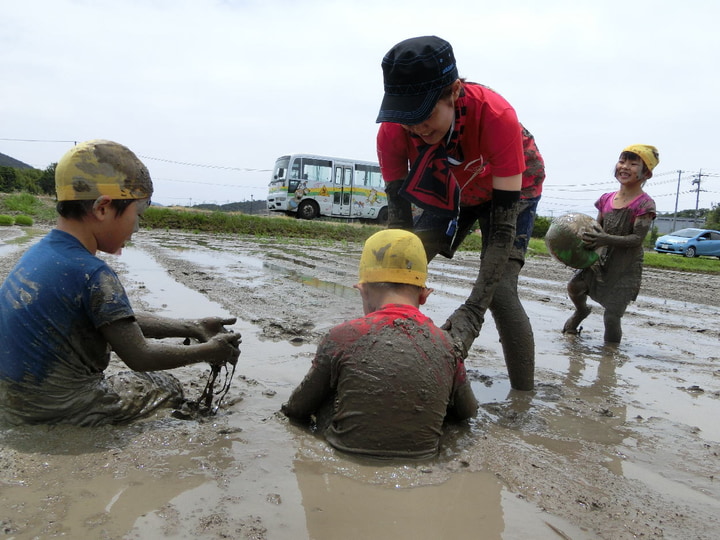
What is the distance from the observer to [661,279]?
11.4 metres

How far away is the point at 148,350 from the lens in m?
2.25

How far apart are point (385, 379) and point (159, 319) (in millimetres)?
1186

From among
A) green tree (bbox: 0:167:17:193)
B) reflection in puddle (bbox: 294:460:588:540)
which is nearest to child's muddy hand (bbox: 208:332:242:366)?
reflection in puddle (bbox: 294:460:588:540)

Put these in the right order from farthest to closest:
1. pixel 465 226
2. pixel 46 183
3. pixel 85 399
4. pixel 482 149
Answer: pixel 46 183 < pixel 465 226 < pixel 482 149 < pixel 85 399

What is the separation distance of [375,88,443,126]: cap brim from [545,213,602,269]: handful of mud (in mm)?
2775

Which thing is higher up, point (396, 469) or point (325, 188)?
point (325, 188)

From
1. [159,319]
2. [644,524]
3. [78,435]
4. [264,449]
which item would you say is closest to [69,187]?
[159,319]

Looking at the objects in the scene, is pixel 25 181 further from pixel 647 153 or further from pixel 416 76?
pixel 416 76

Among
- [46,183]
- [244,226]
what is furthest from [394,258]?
[46,183]

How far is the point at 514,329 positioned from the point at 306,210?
21954 millimetres

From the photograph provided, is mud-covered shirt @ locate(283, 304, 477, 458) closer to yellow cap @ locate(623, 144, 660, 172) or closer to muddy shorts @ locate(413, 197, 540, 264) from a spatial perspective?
muddy shorts @ locate(413, 197, 540, 264)

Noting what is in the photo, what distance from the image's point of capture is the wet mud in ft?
5.79

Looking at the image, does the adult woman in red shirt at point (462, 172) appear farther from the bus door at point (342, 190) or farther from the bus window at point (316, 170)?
the bus door at point (342, 190)

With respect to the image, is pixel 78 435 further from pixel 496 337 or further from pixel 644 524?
pixel 496 337
